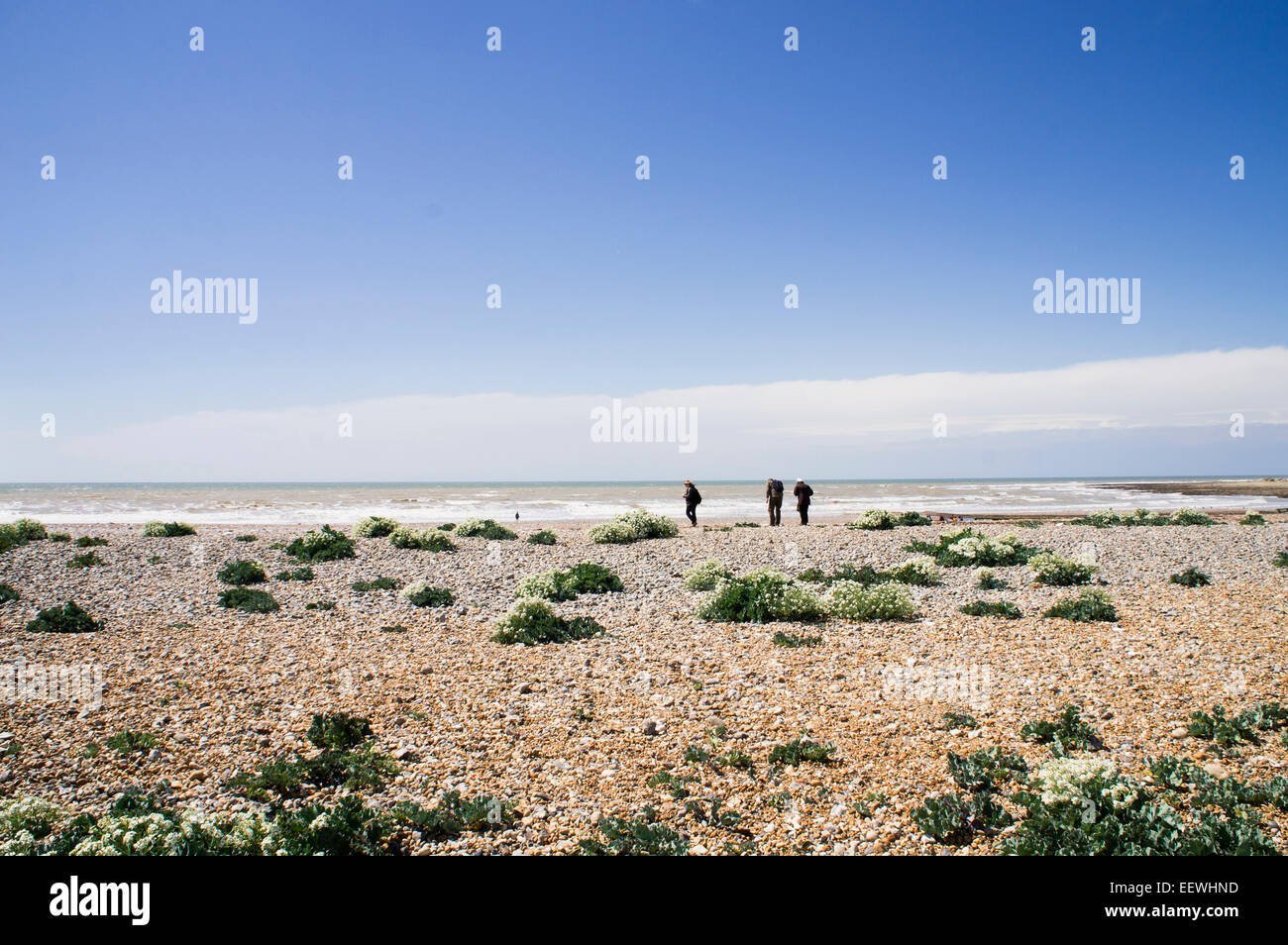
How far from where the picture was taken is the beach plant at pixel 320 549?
1764 cm

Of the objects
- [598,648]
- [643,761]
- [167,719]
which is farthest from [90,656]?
[643,761]

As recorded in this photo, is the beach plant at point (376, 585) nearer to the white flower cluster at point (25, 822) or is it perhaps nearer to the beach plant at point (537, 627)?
the beach plant at point (537, 627)

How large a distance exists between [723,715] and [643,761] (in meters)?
1.32

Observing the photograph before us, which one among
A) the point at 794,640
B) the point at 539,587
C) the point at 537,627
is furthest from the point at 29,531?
the point at 794,640

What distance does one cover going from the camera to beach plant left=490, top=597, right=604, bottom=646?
9766 mm

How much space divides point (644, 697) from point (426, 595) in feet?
23.2

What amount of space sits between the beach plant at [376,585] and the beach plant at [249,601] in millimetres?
1623

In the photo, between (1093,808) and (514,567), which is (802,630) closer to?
(1093,808)

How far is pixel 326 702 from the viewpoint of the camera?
714cm

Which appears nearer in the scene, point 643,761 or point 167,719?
point 643,761

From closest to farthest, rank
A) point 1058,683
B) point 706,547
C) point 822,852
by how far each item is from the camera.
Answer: point 822,852, point 1058,683, point 706,547

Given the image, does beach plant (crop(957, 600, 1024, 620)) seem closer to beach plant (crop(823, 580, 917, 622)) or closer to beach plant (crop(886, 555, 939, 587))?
beach plant (crop(823, 580, 917, 622))
